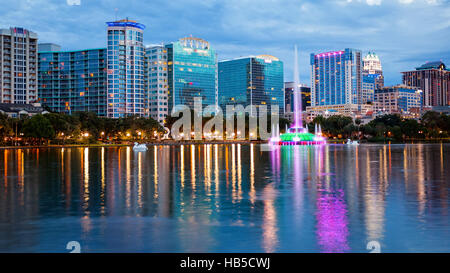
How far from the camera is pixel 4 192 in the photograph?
71.4ft

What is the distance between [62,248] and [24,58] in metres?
204

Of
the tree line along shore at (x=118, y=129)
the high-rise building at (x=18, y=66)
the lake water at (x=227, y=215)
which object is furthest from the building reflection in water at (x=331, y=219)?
the high-rise building at (x=18, y=66)

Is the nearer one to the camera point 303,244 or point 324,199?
point 303,244

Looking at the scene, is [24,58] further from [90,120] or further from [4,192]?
[4,192]

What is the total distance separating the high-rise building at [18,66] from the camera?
185750 mm

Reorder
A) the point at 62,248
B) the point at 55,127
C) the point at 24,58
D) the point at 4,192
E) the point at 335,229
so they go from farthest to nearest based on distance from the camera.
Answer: the point at 24,58 < the point at 55,127 < the point at 4,192 < the point at 335,229 < the point at 62,248

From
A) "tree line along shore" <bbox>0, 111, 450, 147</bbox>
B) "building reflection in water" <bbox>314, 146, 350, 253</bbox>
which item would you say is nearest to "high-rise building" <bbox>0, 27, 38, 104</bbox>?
"tree line along shore" <bbox>0, 111, 450, 147</bbox>

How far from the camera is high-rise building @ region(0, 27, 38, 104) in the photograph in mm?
185750

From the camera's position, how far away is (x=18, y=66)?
19050 cm

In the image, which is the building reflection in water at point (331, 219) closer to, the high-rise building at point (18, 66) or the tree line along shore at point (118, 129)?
the tree line along shore at point (118, 129)

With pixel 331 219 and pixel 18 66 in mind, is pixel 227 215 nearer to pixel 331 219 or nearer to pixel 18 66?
pixel 331 219

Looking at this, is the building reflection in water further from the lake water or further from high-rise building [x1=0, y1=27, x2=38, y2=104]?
high-rise building [x1=0, y1=27, x2=38, y2=104]
